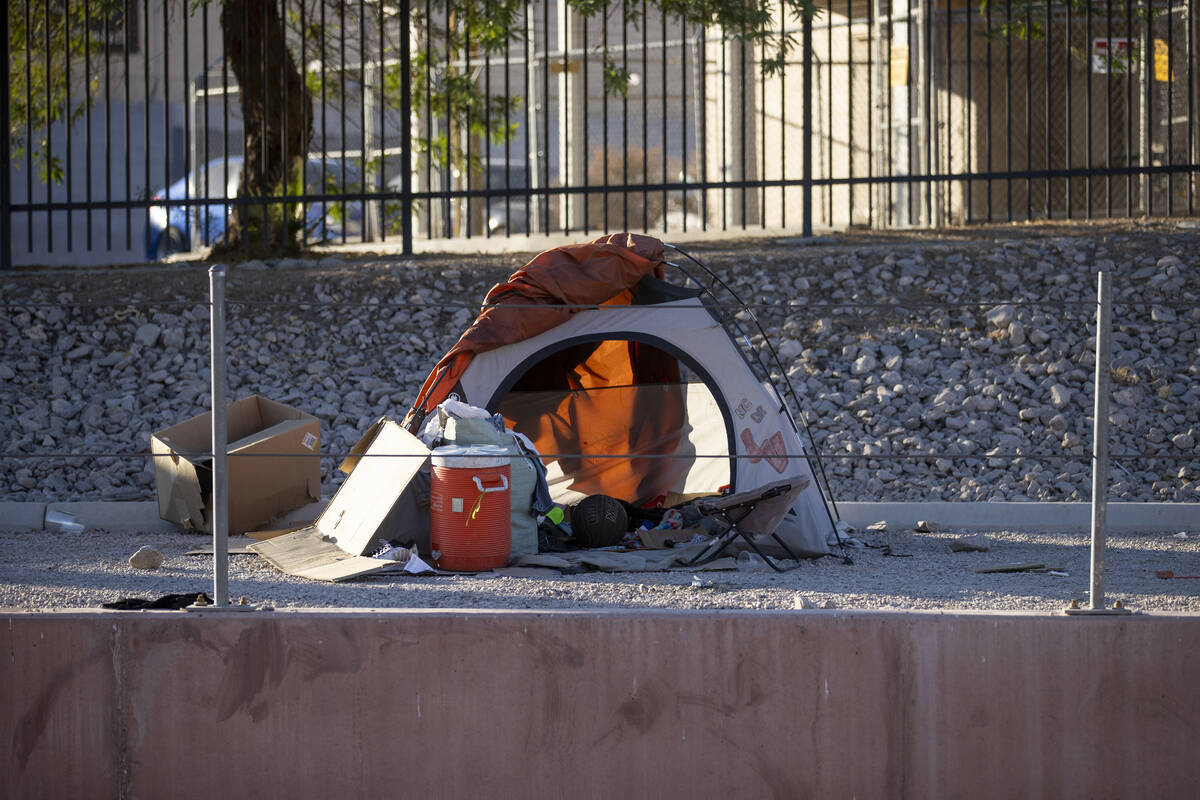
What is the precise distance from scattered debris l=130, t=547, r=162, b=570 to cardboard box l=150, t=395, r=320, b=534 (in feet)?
2.86

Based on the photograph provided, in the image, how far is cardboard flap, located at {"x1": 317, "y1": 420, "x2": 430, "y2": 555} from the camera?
19.1 feet

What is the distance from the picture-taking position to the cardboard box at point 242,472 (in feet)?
22.1

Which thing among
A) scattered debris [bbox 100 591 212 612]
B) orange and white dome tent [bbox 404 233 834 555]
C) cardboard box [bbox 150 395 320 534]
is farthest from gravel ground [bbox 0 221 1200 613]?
scattered debris [bbox 100 591 212 612]

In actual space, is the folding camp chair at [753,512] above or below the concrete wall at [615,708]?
above

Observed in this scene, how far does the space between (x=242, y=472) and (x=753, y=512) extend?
2.76m

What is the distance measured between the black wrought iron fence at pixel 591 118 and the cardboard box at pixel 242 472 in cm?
328

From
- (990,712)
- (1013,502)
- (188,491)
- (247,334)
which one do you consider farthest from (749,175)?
(990,712)

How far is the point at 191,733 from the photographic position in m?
4.19

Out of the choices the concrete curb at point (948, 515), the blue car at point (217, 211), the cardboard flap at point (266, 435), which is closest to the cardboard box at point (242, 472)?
the cardboard flap at point (266, 435)

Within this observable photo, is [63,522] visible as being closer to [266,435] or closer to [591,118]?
[266,435]

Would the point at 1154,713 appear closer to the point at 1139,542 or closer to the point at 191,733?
the point at 1139,542

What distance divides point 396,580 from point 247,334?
4.49 m

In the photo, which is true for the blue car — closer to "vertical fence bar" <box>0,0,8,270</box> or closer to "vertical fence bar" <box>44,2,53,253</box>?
"vertical fence bar" <box>44,2,53,253</box>

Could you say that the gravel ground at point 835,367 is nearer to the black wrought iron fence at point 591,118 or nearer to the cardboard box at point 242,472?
the cardboard box at point 242,472
